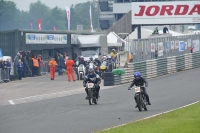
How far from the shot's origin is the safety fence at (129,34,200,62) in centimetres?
3447

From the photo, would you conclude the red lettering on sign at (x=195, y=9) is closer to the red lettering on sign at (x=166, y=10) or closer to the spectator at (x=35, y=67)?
the red lettering on sign at (x=166, y=10)

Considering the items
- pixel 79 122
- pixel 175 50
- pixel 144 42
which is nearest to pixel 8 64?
pixel 144 42

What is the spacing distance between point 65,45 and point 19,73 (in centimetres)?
1012

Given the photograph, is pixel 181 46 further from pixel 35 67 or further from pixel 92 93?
pixel 92 93

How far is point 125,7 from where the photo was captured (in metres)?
77.3

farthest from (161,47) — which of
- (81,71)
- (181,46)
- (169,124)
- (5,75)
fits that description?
(169,124)

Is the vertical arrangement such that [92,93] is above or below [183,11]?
below

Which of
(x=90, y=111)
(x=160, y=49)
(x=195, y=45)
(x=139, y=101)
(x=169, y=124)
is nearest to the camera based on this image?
(x=169, y=124)

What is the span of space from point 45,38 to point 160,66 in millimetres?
11424

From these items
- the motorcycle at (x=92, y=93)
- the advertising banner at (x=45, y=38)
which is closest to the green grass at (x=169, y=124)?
the motorcycle at (x=92, y=93)

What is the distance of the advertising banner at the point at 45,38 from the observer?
4200cm

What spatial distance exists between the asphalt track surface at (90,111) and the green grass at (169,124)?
3.08 ft

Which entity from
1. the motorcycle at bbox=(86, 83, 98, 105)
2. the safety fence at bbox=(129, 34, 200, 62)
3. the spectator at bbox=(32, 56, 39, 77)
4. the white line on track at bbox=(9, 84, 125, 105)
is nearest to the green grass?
the motorcycle at bbox=(86, 83, 98, 105)

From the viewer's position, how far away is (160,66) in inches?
1419
